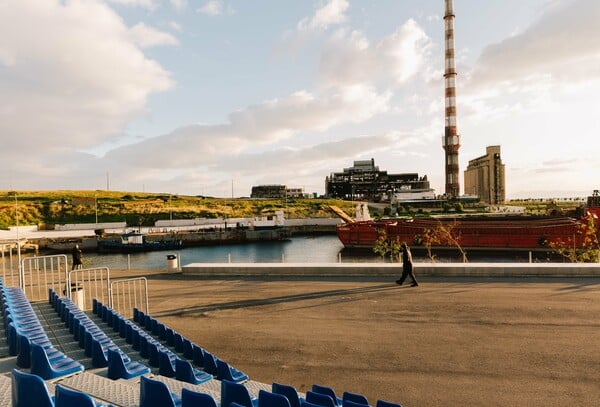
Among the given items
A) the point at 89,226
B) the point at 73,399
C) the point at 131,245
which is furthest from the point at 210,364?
the point at 89,226

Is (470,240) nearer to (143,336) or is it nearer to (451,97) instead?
(143,336)

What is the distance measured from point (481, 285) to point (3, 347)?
1358 cm

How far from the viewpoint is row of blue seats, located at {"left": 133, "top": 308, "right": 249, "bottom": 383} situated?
224 inches

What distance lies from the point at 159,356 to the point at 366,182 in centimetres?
14460

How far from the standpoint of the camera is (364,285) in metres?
14.0

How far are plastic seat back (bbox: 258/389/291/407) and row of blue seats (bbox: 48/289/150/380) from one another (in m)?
2.49

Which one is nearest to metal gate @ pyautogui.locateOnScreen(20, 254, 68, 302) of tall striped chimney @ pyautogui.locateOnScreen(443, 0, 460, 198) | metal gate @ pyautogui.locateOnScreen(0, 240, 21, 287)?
metal gate @ pyautogui.locateOnScreen(0, 240, 21, 287)

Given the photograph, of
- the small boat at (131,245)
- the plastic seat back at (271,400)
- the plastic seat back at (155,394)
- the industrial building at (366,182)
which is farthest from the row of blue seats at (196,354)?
the industrial building at (366,182)

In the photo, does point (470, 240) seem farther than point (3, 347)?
Yes

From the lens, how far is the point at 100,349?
5523 millimetres

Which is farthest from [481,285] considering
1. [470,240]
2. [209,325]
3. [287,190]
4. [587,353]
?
[287,190]

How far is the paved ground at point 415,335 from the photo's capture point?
20.9ft

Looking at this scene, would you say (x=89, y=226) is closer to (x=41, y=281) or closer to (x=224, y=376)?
(x=41, y=281)

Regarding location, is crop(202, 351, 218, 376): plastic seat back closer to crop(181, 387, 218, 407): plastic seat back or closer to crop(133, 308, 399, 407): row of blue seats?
crop(133, 308, 399, 407): row of blue seats
